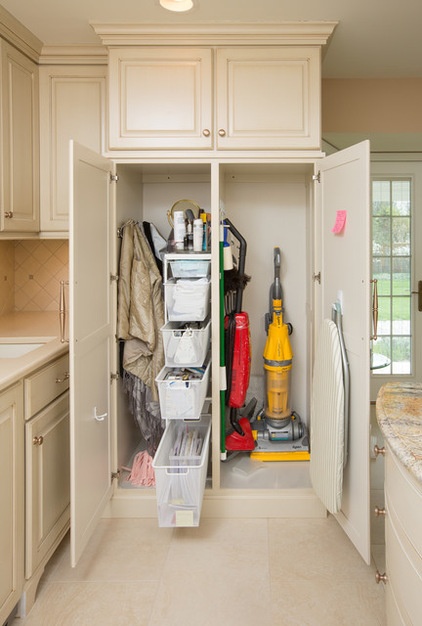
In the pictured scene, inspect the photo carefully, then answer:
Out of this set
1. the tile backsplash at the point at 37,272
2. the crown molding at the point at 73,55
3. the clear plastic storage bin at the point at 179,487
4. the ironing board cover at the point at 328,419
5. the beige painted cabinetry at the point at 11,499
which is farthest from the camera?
the tile backsplash at the point at 37,272

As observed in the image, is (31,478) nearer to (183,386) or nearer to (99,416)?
(99,416)

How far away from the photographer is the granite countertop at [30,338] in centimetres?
172

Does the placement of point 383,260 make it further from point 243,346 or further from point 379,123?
point 243,346

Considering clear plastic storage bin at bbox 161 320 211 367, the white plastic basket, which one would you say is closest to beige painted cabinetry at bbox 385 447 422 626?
clear plastic storage bin at bbox 161 320 211 367

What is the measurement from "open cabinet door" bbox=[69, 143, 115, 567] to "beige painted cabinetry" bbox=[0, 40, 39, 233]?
46 centimetres

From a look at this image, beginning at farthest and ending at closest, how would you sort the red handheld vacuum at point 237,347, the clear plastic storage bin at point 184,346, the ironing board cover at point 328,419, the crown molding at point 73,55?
the red handheld vacuum at point 237,347 < the crown molding at point 73,55 < the clear plastic storage bin at point 184,346 < the ironing board cover at point 328,419

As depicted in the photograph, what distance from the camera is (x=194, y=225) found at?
249 centimetres

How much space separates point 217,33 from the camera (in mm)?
2326

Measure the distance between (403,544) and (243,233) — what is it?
209cm

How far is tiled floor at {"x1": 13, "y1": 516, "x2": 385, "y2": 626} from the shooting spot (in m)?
1.83

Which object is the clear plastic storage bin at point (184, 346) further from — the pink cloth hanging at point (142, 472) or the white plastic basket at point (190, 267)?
the pink cloth hanging at point (142, 472)

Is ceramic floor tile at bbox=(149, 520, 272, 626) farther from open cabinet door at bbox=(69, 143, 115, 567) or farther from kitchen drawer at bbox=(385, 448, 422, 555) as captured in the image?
kitchen drawer at bbox=(385, 448, 422, 555)

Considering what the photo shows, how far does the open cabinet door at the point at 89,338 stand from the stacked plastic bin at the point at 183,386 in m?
0.27

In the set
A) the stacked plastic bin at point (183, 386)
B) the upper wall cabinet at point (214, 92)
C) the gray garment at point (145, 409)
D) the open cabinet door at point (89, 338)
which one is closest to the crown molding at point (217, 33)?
the upper wall cabinet at point (214, 92)
